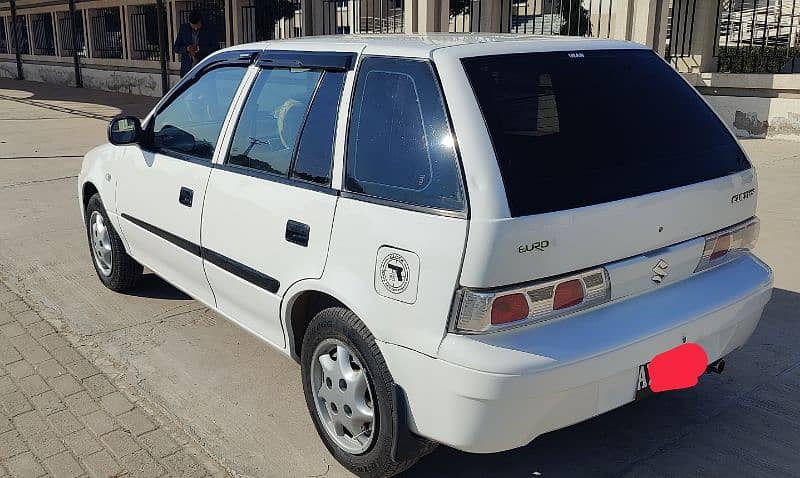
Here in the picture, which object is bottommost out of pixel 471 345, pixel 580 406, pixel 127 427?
pixel 127 427

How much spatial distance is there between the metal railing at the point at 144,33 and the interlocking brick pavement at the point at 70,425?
16926 mm

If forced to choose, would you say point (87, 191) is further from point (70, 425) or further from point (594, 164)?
point (594, 164)

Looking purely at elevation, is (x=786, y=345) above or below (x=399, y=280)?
below

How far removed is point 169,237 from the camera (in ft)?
13.3

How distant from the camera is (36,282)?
5434mm

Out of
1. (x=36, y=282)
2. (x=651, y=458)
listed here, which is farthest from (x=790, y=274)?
(x=36, y=282)

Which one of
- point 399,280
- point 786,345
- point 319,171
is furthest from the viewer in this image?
point 786,345

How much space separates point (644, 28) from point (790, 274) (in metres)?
6.55

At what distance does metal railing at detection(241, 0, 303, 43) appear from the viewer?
53.4 ft

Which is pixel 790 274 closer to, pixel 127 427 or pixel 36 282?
pixel 127 427

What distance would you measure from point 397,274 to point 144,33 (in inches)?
776

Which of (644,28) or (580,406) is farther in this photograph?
(644,28)

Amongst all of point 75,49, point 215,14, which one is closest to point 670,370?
point 215,14

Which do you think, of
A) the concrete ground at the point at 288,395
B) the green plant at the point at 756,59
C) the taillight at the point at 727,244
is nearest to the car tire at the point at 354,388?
the concrete ground at the point at 288,395
